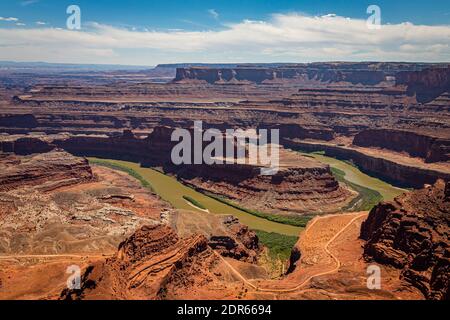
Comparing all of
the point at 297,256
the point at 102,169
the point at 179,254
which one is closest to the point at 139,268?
the point at 179,254

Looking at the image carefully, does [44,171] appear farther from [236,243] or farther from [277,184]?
[236,243]

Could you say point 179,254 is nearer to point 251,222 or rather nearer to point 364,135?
point 251,222

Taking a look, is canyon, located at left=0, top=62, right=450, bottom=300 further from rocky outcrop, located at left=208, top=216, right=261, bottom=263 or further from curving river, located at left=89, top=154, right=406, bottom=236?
curving river, located at left=89, top=154, right=406, bottom=236

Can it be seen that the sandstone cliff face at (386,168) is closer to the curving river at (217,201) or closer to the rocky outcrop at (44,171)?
A: the curving river at (217,201)

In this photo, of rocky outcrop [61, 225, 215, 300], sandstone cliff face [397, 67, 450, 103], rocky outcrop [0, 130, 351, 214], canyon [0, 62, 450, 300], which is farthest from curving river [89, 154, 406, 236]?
sandstone cliff face [397, 67, 450, 103]

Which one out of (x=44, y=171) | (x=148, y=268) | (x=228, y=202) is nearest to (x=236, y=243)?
(x=148, y=268)

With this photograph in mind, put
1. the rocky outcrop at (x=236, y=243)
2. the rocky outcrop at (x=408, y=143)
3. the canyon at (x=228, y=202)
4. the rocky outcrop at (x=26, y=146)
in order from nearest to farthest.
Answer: the canyon at (x=228, y=202)
the rocky outcrop at (x=236, y=243)
the rocky outcrop at (x=26, y=146)
the rocky outcrop at (x=408, y=143)

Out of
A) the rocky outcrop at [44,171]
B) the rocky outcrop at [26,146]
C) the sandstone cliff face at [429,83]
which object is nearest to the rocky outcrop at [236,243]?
the rocky outcrop at [44,171]
